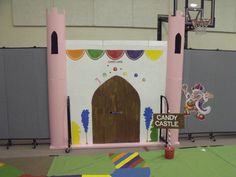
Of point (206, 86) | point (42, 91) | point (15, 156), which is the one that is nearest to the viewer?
point (15, 156)

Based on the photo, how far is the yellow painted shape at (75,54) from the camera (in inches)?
176

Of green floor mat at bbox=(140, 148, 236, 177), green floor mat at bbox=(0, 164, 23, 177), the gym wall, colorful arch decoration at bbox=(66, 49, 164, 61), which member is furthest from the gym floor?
the gym wall

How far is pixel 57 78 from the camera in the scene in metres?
4.42

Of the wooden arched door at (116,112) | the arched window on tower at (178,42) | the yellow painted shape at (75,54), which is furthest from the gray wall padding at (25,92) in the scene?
the arched window on tower at (178,42)

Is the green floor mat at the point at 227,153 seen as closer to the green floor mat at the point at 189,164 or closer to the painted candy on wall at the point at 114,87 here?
Result: the green floor mat at the point at 189,164

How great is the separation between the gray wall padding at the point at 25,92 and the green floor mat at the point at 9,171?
1083 millimetres

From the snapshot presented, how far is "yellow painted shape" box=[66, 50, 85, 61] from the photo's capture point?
4.48 meters

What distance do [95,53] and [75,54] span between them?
379 millimetres

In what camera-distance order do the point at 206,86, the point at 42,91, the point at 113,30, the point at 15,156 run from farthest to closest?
the point at 113,30 < the point at 206,86 < the point at 42,91 < the point at 15,156

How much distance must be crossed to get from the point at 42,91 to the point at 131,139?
2018mm

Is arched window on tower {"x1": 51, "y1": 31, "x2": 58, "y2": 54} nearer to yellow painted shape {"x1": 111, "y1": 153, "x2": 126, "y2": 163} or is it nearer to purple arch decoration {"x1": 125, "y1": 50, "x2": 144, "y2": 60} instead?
purple arch decoration {"x1": 125, "y1": 50, "x2": 144, "y2": 60}

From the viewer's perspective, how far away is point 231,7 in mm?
6816

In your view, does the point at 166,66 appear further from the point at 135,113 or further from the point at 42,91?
the point at 42,91

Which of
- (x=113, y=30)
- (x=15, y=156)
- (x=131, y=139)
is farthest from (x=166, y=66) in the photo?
(x=15, y=156)
